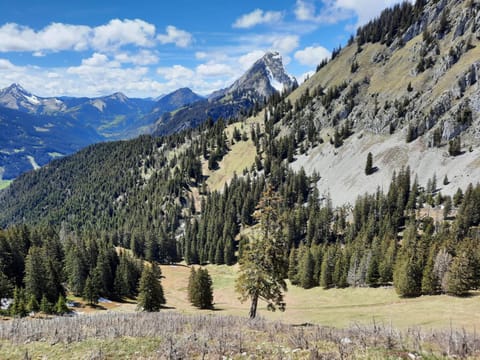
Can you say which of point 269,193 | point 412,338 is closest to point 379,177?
point 269,193

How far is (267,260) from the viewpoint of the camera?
101 feet

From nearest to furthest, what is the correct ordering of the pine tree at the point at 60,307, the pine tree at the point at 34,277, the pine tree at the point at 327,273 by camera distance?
the pine tree at the point at 60,307, the pine tree at the point at 34,277, the pine tree at the point at 327,273

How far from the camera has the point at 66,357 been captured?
1423 centimetres

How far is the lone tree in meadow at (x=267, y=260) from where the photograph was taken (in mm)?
31172

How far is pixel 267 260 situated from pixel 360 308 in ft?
102

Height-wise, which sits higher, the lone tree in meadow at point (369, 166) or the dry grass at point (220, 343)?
the lone tree in meadow at point (369, 166)

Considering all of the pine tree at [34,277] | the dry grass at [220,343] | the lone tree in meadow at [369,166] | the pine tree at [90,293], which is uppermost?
the lone tree in meadow at [369,166]

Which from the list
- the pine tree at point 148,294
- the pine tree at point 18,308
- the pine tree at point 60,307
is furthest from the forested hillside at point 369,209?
the pine tree at point 148,294

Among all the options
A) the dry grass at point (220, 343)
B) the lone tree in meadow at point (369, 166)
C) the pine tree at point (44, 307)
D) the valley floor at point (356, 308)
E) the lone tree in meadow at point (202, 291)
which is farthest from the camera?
the lone tree in meadow at point (369, 166)

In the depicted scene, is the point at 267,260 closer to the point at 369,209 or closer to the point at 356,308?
the point at 356,308

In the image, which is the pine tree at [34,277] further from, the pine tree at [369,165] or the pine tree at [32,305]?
the pine tree at [369,165]

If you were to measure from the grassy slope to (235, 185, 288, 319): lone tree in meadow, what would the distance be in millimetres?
9041

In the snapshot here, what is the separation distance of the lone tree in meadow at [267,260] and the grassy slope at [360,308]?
356 inches

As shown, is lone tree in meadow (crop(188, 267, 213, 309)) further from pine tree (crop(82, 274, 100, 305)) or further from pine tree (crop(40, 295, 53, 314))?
pine tree (crop(40, 295, 53, 314))
